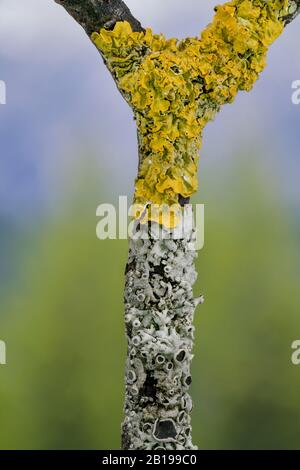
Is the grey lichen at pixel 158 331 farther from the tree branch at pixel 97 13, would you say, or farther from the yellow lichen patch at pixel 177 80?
the tree branch at pixel 97 13

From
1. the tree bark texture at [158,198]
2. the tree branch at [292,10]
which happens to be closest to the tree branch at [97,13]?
the tree bark texture at [158,198]

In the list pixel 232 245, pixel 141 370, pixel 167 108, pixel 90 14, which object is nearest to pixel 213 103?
pixel 167 108

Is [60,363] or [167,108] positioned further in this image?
[60,363]

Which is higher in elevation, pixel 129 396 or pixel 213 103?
pixel 213 103

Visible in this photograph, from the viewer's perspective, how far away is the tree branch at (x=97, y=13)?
1.28 meters

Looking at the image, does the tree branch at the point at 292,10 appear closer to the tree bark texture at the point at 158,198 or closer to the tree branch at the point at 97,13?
the tree bark texture at the point at 158,198

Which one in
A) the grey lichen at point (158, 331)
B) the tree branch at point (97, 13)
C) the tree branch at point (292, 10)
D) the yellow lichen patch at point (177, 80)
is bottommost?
the grey lichen at point (158, 331)

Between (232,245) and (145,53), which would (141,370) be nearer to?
(145,53)

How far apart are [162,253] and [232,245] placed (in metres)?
1.44

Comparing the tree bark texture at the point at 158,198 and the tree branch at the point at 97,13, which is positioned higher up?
the tree branch at the point at 97,13

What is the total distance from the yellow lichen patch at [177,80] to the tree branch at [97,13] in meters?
0.02

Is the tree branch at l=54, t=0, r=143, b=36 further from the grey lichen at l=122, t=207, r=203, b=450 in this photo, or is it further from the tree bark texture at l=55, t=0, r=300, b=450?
the grey lichen at l=122, t=207, r=203, b=450

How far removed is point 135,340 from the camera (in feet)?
4.20

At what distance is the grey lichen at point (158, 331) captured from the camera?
1.28m
